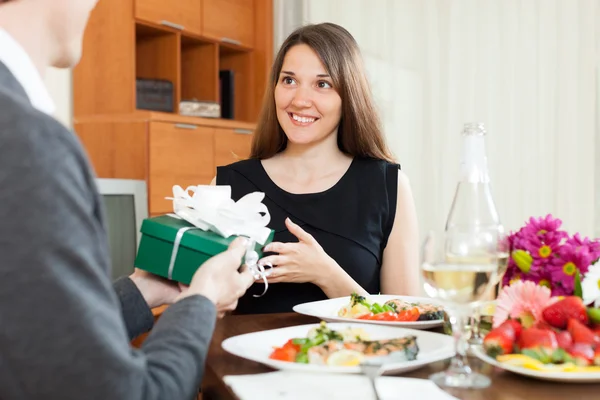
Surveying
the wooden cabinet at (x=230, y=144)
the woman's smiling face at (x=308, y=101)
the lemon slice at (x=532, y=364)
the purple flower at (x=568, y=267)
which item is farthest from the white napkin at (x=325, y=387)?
the wooden cabinet at (x=230, y=144)

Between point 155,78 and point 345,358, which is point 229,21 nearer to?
point 155,78

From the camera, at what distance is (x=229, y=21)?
4406mm

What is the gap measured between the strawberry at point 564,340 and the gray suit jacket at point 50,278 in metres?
0.56

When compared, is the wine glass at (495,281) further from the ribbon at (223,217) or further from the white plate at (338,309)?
the ribbon at (223,217)

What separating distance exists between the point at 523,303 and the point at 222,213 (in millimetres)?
547

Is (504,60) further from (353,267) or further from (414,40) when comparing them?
(353,267)

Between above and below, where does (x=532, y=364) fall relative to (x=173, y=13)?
below

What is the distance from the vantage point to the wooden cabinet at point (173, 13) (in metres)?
3.80

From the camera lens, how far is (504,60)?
12.1ft

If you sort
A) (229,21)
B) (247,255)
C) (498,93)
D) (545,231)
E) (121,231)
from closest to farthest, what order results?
(545,231)
(247,255)
(121,231)
(498,93)
(229,21)

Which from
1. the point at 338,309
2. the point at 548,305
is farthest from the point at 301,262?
the point at 548,305

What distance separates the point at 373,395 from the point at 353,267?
1204 mm

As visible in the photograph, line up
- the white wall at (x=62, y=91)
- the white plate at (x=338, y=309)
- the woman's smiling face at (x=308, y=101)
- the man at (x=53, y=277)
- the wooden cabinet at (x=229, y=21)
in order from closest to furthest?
the man at (x=53, y=277) → the white plate at (x=338, y=309) → the woman's smiling face at (x=308, y=101) → the white wall at (x=62, y=91) → the wooden cabinet at (x=229, y=21)

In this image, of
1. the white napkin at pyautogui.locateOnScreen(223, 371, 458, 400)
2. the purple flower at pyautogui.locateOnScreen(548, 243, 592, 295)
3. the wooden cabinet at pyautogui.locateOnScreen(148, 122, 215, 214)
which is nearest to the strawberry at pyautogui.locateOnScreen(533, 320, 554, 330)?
the purple flower at pyautogui.locateOnScreen(548, 243, 592, 295)
